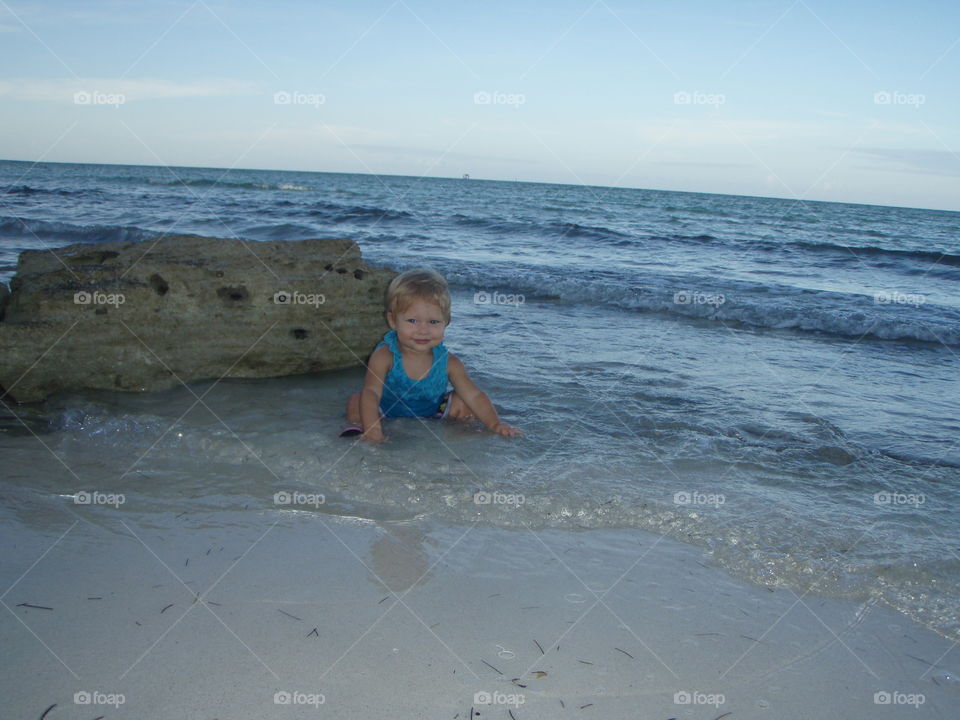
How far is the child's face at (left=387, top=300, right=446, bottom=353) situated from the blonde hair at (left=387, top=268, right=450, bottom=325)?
0.03m

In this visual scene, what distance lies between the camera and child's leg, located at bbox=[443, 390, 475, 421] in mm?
4906

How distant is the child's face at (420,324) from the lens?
457 centimetres

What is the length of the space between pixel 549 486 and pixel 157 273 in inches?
122

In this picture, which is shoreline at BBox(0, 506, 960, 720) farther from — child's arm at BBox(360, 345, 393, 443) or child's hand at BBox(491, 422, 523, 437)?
child's hand at BBox(491, 422, 523, 437)

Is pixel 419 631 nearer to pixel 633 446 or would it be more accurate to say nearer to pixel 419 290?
pixel 633 446

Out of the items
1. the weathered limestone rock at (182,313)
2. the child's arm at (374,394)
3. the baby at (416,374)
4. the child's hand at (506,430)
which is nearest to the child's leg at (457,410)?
the baby at (416,374)

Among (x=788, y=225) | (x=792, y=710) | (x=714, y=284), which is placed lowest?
(x=792, y=710)

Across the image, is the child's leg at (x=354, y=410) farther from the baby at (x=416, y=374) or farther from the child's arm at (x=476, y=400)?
the child's arm at (x=476, y=400)

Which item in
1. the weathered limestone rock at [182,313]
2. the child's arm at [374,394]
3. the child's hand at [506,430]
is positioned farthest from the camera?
the weathered limestone rock at [182,313]

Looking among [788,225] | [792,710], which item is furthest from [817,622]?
[788,225]

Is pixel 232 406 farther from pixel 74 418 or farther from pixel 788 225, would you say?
pixel 788 225

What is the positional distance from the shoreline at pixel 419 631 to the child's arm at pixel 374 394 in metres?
1.19

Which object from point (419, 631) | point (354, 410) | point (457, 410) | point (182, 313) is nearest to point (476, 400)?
point (457, 410)

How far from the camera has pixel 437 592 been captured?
8.77 feet
